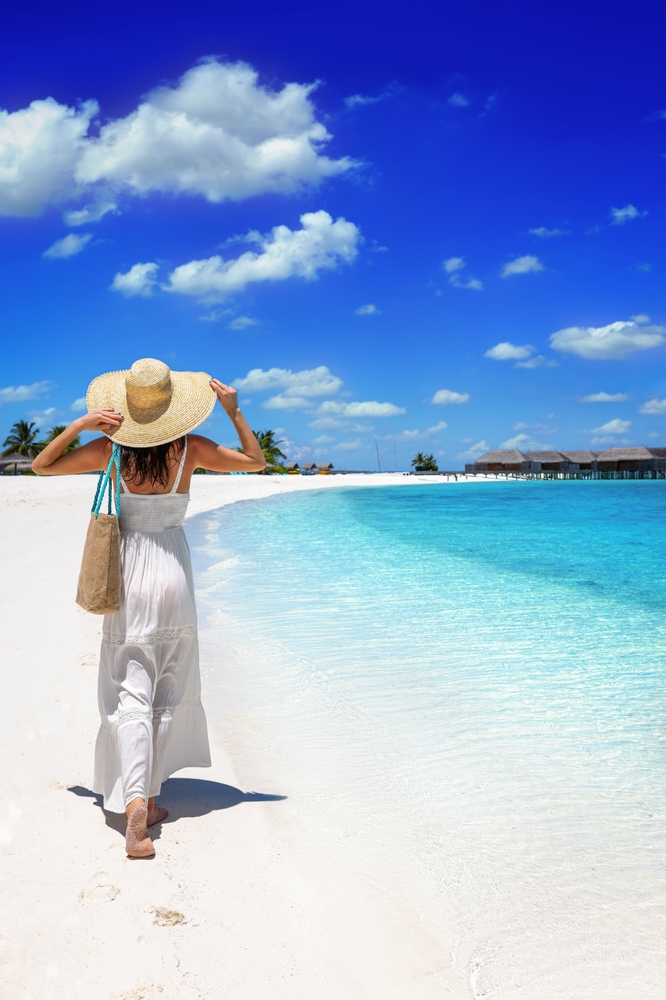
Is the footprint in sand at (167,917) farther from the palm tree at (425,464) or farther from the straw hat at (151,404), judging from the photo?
the palm tree at (425,464)

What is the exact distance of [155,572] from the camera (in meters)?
2.68

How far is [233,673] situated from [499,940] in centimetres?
321

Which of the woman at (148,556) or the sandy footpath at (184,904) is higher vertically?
the woman at (148,556)

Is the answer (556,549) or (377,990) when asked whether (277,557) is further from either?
(377,990)

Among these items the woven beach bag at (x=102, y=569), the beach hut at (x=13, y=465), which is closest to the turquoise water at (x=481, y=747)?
the woven beach bag at (x=102, y=569)

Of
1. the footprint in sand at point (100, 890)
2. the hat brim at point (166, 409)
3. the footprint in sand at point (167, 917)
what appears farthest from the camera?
the hat brim at point (166, 409)

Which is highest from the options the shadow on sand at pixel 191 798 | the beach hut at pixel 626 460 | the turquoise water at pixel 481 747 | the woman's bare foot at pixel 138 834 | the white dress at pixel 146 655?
the beach hut at pixel 626 460

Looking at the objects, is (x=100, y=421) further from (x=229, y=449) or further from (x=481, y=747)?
(x=481, y=747)

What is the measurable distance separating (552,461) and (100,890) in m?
85.8

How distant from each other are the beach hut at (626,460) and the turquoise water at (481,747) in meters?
74.9

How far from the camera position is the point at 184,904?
2.26m

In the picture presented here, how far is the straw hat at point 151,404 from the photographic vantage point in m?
2.61

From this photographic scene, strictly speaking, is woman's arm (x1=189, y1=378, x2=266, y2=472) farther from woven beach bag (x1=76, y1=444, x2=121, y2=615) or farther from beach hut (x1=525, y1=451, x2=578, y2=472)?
beach hut (x1=525, y1=451, x2=578, y2=472)

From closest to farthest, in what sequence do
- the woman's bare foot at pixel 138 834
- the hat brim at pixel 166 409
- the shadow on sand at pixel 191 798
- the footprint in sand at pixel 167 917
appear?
the footprint in sand at pixel 167 917 → the woman's bare foot at pixel 138 834 → the hat brim at pixel 166 409 → the shadow on sand at pixel 191 798
